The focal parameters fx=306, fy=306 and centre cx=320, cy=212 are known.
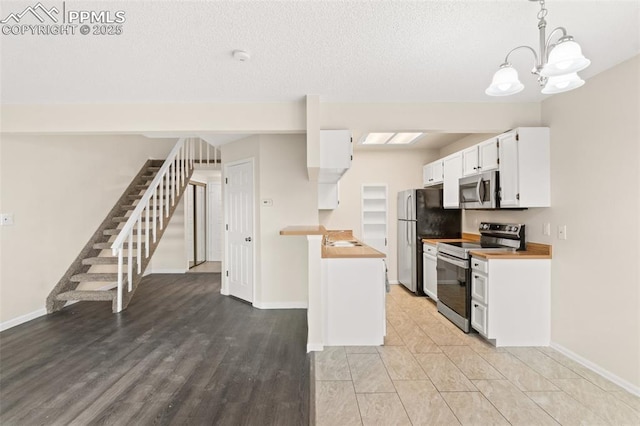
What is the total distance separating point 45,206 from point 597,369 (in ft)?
20.3

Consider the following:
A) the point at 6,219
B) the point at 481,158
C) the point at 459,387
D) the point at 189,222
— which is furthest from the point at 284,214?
the point at 189,222

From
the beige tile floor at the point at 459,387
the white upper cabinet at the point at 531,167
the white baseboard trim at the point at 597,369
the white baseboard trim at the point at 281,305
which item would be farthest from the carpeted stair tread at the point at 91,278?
the white baseboard trim at the point at 597,369

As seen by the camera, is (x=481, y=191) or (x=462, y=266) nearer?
(x=462, y=266)

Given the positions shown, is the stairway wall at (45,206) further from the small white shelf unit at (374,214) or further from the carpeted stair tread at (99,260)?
the small white shelf unit at (374,214)

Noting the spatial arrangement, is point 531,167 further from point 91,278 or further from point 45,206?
point 45,206

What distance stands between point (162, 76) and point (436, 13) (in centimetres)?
212

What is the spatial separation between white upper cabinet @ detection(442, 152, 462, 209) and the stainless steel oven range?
517 millimetres

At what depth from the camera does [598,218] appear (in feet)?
8.18

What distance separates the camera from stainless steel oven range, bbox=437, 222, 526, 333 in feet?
10.9

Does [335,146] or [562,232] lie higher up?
[335,146]

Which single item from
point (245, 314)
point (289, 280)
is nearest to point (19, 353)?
point (245, 314)

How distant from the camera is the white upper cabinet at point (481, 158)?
3387mm

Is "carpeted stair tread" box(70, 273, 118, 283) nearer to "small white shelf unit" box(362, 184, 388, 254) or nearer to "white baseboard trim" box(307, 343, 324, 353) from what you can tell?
"white baseboard trim" box(307, 343, 324, 353)

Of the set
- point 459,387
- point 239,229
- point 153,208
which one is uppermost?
point 153,208
